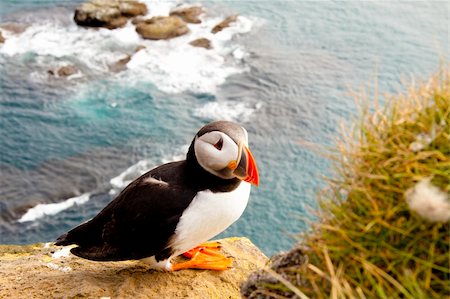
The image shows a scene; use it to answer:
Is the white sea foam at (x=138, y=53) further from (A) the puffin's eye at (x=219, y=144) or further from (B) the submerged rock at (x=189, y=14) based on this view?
(A) the puffin's eye at (x=219, y=144)

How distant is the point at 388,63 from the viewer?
1211 inches

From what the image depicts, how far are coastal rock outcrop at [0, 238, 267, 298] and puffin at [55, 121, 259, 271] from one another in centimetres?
16

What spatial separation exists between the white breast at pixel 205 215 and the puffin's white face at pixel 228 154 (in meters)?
0.27

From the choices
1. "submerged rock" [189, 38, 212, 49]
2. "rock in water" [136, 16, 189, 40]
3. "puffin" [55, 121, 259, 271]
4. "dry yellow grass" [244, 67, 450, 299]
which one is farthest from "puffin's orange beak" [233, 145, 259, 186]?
"rock in water" [136, 16, 189, 40]

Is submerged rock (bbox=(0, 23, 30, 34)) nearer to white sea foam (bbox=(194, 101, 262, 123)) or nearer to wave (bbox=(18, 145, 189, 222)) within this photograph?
white sea foam (bbox=(194, 101, 262, 123))

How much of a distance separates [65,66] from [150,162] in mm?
8228

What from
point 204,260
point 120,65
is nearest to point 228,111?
point 120,65

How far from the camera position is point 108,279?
5.62 meters

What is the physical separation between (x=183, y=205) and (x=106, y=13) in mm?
28579

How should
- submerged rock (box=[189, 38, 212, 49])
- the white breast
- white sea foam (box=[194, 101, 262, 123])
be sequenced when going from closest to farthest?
the white breast → white sea foam (box=[194, 101, 262, 123]) → submerged rock (box=[189, 38, 212, 49])

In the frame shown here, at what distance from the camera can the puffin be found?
212 inches

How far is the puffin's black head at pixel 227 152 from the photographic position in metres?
5.30

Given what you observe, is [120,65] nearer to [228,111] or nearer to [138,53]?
[138,53]

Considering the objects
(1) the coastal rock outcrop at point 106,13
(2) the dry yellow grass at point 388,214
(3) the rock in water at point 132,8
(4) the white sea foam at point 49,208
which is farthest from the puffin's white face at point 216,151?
(3) the rock in water at point 132,8
